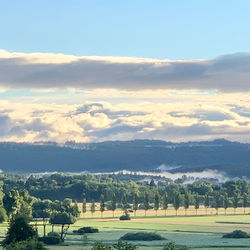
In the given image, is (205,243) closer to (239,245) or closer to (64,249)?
(239,245)

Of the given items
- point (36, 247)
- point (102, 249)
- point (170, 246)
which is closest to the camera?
point (102, 249)

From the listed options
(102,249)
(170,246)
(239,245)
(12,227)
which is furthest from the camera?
(239,245)

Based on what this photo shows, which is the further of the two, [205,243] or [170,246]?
[205,243]

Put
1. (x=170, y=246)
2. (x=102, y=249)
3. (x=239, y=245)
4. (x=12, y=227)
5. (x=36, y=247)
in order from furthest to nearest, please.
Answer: (x=239, y=245)
(x=12, y=227)
(x=36, y=247)
(x=170, y=246)
(x=102, y=249)

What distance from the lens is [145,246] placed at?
19712 centimetres

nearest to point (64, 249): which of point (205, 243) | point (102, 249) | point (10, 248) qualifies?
point (205, 243)

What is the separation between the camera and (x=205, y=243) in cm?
19988

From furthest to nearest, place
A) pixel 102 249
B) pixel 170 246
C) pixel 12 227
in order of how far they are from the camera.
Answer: pixel 12 227
pixel 170 246
pixel 102 249

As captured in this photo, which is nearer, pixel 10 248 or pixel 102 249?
pixel 102 249

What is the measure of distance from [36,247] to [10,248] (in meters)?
9.88

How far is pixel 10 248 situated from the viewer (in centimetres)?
13600

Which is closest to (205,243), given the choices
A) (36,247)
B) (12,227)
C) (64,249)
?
(64,249)

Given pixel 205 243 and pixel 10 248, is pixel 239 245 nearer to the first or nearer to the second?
pixel 205 243

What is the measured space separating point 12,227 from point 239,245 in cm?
5320
